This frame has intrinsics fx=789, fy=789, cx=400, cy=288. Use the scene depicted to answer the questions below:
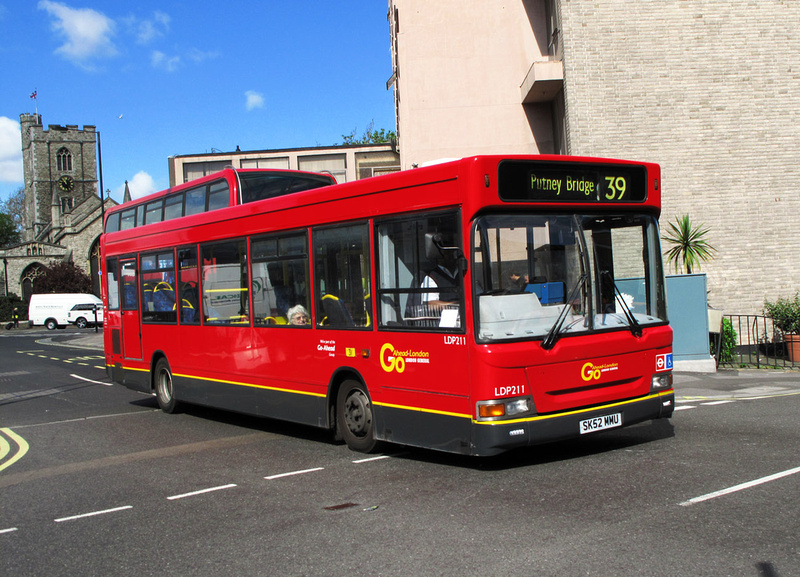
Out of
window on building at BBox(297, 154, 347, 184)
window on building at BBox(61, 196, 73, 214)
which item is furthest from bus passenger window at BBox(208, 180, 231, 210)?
window on building at BBox(61, 196, 73, 214)

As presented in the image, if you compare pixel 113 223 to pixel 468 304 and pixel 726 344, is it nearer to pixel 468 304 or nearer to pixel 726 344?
pixel 468 304

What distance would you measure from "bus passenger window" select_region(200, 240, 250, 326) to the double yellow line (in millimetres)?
2918

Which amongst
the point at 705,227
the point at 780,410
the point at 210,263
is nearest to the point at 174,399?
the point at 210,263

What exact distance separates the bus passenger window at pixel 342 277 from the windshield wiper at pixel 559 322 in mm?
2020

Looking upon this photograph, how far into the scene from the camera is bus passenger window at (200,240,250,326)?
412 inches

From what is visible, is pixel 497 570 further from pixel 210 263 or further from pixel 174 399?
pixel 174 399

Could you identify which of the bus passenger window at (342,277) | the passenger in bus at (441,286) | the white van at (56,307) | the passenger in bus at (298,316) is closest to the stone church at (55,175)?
the white van at (56,307)

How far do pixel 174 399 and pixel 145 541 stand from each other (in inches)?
281

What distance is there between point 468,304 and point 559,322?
0.87 m

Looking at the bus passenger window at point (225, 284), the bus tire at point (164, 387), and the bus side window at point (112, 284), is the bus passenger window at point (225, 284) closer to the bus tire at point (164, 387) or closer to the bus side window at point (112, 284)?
the bus tire at point (164, 387)

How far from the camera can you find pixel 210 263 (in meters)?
11.2

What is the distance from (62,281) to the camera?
82125mm

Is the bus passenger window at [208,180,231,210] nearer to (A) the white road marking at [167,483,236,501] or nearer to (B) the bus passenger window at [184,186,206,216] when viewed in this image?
(B) the bus passenger window at [184,186,206,216]

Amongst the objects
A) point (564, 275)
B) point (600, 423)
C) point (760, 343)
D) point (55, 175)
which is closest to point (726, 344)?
point (760, 343)
